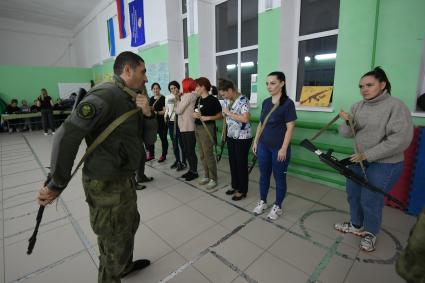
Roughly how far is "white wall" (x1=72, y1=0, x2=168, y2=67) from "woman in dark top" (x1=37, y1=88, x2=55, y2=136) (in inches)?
97.4

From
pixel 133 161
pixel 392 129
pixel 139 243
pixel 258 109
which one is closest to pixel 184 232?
pixel 139 243

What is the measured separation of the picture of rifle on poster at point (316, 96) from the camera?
3281 mm

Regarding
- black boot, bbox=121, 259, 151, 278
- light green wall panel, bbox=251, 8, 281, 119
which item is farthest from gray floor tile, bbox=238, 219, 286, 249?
light green wall panel, bbox=251, 8, 281, 119

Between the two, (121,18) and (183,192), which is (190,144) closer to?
(183,192)

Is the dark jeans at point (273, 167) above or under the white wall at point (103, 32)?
under

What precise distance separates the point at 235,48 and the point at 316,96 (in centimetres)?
259

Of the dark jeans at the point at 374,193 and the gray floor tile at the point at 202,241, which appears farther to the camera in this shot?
the gray floor tile at the point at 202,241

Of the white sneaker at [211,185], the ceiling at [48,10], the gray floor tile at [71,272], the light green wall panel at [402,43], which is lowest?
the gray floor tile at [71,272]

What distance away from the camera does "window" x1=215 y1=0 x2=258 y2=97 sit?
464cm

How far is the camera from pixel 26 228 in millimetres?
2514

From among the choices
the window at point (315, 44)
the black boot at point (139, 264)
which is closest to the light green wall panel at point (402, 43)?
the window at point (315, 44)

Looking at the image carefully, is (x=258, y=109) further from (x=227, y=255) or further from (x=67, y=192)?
(x=67, y=192)

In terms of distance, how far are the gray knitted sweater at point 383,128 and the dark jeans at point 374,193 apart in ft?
0.24

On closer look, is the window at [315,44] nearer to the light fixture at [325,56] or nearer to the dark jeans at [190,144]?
the light fixture at [325,56]
